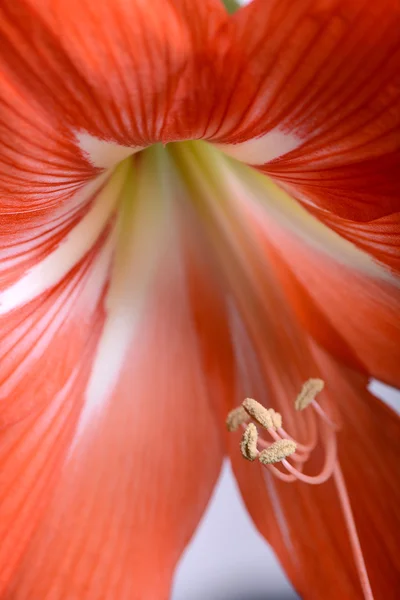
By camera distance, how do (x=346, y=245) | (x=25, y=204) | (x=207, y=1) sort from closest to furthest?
1. (x=207, y=1)
2. (x=25, y=204)
3. (x=346, y=245)

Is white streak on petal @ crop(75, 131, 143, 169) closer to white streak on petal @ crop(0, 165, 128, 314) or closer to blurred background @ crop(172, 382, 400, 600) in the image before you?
white streak on petal @ crop(0, 165, 128, 314)

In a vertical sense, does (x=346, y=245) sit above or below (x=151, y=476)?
above

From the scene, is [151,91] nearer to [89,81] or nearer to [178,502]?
[89,81]

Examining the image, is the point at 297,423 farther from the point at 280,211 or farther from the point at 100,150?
the point at 100,150

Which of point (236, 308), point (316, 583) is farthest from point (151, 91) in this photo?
point (316, 583)

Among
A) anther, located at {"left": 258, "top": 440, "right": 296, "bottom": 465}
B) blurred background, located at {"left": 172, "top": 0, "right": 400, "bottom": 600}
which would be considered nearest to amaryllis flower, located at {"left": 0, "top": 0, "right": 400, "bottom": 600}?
anther, located at {"left": 258, "top": 440, "right": 296, "bottom": 465}

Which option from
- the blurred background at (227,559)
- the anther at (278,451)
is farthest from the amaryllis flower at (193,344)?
the blurred background at (227,559)

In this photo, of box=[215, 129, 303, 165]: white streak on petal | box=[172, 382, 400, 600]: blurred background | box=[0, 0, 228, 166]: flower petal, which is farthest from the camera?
box=[172, 382, 400, 600]: blurred background
